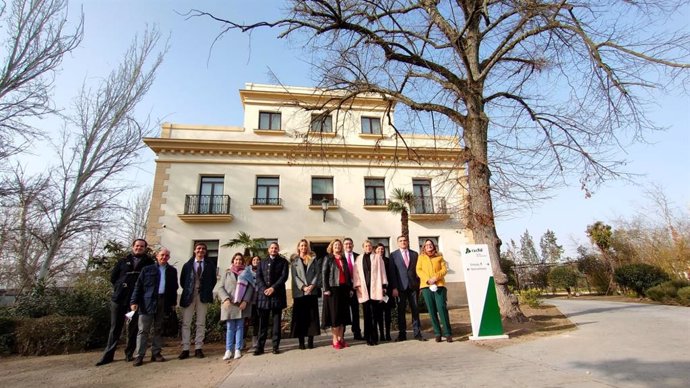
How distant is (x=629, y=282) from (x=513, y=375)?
15066mm

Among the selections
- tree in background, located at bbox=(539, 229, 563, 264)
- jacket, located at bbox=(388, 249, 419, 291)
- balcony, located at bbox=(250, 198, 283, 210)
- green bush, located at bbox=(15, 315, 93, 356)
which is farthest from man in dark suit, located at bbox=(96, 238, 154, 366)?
tree in background, located at bbox=(539, 229, 563, 264)

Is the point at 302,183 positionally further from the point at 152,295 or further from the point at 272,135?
the point at 152,295

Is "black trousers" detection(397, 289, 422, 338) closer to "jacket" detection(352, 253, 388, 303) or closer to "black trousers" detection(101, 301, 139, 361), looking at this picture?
"jacket" detection(352, 253, 388, 303)

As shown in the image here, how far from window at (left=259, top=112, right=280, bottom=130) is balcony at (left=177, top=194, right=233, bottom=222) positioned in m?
4.53

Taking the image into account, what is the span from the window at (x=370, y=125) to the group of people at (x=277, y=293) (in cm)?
1313

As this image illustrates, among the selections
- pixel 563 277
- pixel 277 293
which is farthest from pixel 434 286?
pixel 563 277

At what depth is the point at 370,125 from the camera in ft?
60.3

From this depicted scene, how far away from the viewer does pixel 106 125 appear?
1332 cm

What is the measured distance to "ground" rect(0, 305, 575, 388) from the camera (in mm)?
3961

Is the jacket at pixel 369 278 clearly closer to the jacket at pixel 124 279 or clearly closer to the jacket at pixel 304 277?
the jacket at pixel 304 277

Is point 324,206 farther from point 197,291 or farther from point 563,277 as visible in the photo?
point 563,277

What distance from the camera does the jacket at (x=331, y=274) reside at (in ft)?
18.0

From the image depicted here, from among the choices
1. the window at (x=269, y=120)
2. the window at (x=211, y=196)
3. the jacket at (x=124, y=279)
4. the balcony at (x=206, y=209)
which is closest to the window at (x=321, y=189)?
the window at (x=269, y=120)

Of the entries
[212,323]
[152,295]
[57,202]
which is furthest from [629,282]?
[57,202]
